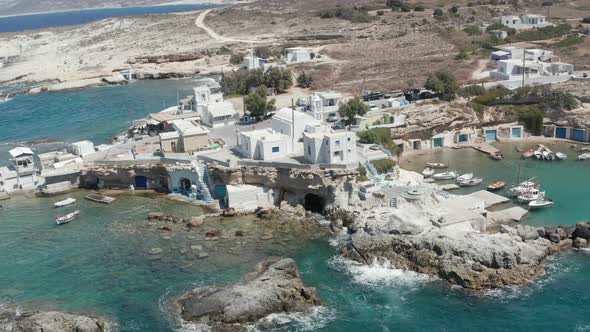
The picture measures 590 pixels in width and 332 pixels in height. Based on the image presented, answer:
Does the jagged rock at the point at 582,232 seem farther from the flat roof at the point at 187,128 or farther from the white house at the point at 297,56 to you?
the white house at the point at 297,56

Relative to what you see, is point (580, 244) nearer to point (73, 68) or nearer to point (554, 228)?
point (554, 228)

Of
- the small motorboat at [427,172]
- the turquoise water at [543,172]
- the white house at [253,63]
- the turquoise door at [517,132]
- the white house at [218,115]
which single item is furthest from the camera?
the white house at [253,63]

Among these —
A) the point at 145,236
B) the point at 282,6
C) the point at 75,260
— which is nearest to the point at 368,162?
the point at 145,236

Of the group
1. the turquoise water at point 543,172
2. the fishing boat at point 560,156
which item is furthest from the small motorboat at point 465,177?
the fishing boat at point 560,156

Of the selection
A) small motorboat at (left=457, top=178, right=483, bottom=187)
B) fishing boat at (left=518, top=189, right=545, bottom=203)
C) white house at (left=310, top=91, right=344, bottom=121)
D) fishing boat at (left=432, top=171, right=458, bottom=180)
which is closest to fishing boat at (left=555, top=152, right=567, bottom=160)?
small motorboat at (left=457, top=178, right=483, bottom=187)

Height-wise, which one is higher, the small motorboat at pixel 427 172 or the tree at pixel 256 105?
the tree at pixel 256 105

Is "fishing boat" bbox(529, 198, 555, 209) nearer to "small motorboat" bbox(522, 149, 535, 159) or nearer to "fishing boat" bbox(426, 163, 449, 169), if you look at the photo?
"fishing boat" bbox(426, 163, 449, 169)

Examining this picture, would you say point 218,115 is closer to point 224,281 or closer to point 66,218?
point 66,218
